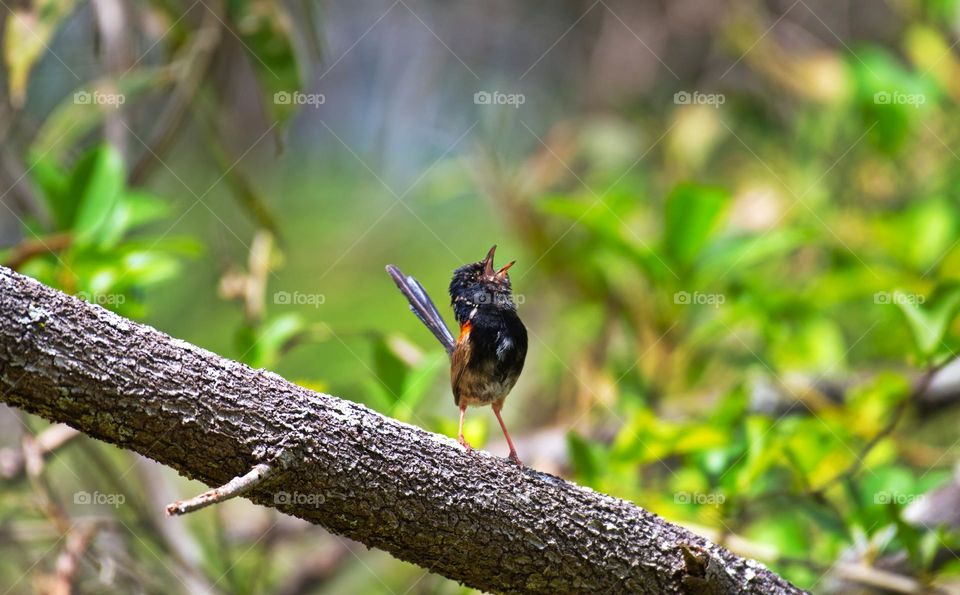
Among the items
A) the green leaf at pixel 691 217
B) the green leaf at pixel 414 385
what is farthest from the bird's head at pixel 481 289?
the green leaf at pixel 691 217

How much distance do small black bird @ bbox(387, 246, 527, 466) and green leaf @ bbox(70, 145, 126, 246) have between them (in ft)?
4.05

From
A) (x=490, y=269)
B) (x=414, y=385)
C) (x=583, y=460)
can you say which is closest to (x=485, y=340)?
(x=490, y=269)

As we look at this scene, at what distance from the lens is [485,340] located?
2871 mm

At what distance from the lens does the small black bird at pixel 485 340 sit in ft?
9.39

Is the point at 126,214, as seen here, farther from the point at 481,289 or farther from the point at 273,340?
the point at 481,289

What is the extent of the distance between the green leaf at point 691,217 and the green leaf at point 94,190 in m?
2.39

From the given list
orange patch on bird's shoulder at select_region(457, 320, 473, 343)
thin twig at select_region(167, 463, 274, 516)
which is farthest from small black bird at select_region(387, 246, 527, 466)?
thin twig at select_region(167, 463, 274, 516)

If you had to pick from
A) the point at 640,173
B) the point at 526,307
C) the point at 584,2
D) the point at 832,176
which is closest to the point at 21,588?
the point at 526,307

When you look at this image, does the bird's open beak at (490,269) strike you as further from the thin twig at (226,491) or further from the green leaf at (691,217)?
the thin twig at (226,491)

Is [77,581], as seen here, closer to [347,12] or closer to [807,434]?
[807,434]

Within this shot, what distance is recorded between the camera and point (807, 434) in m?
3.59

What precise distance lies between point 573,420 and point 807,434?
5.52 feet

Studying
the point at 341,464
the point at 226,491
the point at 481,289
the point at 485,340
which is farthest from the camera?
the point at 481,289

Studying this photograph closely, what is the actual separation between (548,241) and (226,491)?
3.93 m
